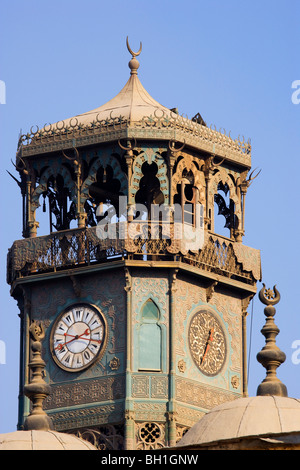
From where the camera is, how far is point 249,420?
6091cm

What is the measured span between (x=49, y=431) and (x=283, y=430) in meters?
6.49

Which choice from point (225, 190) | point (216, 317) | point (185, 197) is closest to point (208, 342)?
point (216, 317)

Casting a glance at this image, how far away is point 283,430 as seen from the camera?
60.3 metres

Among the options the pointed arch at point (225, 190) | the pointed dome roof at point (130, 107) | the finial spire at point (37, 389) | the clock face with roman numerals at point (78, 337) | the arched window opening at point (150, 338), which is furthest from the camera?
the pointed arch at point (225, 190)

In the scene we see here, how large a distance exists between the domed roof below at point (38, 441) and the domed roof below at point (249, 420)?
9.78 ft

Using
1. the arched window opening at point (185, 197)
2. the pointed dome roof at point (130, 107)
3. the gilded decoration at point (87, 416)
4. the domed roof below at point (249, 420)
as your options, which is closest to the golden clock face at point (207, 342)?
the arched window opening at point (185, 197)

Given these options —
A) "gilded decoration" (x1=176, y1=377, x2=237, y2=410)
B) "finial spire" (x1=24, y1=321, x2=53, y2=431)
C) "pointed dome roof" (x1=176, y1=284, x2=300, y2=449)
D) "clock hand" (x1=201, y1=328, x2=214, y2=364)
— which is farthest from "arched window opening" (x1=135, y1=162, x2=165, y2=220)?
"pointed dome roof" (x1=176, y1=284, x2=300, y2=449)

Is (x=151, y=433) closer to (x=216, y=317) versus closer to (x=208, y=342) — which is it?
(x=208, y=342)

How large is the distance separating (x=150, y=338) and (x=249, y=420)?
1160 centimetres

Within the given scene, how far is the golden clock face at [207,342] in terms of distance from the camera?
240 feet

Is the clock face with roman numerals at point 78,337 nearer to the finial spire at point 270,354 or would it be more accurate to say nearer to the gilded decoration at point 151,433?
the gilded decoration at point 151,433

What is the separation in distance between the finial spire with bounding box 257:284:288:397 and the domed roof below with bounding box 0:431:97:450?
178 inches

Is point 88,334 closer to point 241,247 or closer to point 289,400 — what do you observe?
point 241,247
